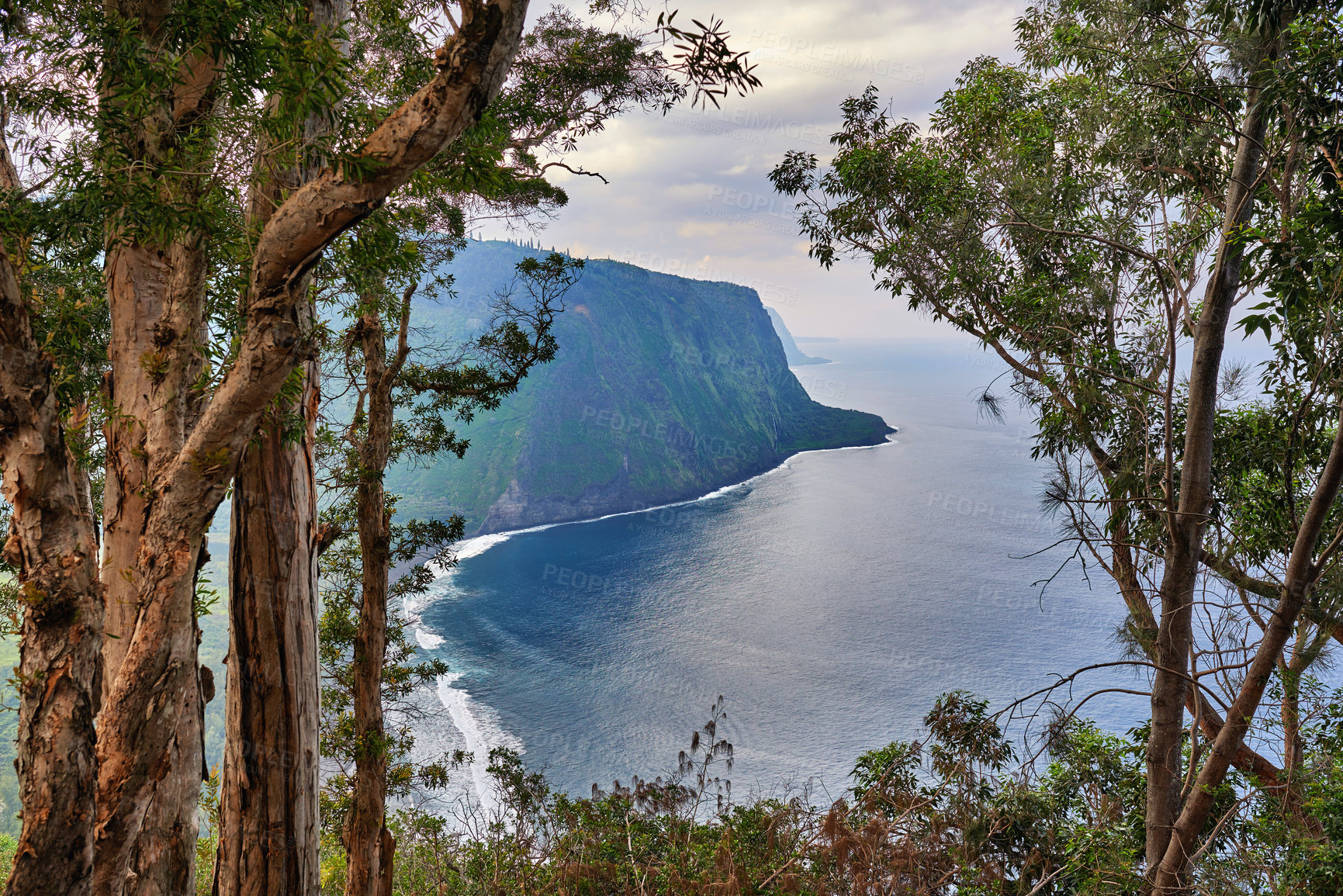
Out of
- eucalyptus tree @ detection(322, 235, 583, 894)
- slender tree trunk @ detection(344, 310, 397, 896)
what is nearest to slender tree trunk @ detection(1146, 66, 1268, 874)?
eucalyptus tree @ detection(322, 235, 583, 894)

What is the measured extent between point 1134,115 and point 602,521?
37127 millimetres

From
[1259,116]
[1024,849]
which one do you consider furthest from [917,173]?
[1024,849]

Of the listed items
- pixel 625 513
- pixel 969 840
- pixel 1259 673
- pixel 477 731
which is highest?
pixel 1259 673

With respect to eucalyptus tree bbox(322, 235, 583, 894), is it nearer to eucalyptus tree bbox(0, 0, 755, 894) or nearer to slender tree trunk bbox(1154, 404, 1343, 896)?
eucalyptus tree bbox(0, 0, 755, 894)

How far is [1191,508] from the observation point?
11.5ft

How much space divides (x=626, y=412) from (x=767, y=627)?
91.0 ft

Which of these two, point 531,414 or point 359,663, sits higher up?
point 531,414

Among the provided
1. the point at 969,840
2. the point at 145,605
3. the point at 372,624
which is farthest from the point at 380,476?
the point at 969,840

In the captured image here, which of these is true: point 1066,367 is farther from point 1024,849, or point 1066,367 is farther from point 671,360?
point 671,360

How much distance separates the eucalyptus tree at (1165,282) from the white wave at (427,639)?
20.5 metres

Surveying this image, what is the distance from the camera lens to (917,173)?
632 cm

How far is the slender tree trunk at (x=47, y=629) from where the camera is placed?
6.13ft

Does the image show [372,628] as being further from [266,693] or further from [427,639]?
[427,639]

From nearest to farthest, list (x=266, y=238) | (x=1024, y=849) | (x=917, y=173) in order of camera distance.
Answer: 1. (x=266, y=238)
2. (x=1024, y=849)
3. (x=917, y=173)
